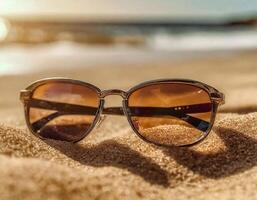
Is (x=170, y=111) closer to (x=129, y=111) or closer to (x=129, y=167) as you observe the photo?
(x=129, y=111)

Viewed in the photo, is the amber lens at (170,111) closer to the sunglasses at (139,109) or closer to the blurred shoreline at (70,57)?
the sunglasses at (139,109)

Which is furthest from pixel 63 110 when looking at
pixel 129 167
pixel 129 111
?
pixel 129 167

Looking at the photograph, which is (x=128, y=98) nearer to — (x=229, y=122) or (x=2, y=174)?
(x=229, y=122)

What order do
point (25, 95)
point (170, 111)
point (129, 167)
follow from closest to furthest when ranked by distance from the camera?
point (129, 167)
point (170, 111)
point (25, 95)

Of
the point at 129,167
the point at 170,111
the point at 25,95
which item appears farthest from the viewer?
the point at 25,95

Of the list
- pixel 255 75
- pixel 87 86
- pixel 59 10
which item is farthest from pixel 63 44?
pixel 59 10

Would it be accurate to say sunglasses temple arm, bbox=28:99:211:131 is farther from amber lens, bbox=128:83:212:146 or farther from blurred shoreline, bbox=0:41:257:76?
blurred shoreline, bbox=0:41:257:76

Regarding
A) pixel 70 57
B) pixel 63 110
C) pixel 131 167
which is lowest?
pixel 131 167
